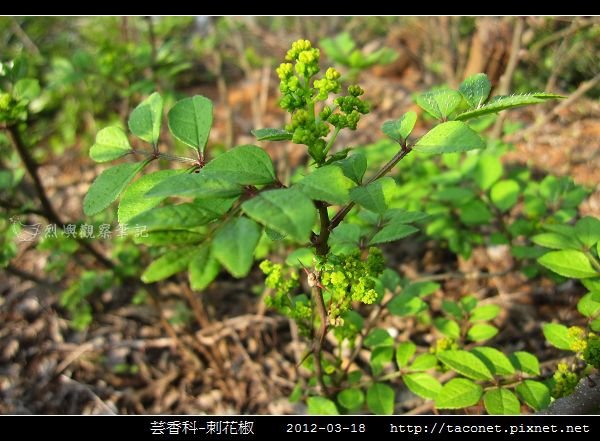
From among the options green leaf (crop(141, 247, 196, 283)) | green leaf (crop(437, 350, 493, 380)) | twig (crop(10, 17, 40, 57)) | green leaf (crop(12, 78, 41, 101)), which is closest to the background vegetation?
green leaf (crop(12, 78, 41, 101))

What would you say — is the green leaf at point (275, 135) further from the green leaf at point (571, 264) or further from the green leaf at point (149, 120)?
the green leaf at point (571, 264)

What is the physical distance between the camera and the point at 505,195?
7.11ft

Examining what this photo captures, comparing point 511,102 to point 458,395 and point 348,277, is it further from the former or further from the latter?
point 458,395

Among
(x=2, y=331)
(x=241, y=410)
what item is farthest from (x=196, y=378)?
(x=2, y=331)

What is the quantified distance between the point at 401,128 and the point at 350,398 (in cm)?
104

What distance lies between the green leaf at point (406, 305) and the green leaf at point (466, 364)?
182 mm

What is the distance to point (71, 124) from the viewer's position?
168 inches

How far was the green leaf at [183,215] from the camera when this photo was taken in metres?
0.86

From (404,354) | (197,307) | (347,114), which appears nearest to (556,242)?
(404,354)

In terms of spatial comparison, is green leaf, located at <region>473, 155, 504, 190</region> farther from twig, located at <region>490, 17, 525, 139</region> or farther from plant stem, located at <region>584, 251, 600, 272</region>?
twig, located at <region>490, 17, 525, 139</region>

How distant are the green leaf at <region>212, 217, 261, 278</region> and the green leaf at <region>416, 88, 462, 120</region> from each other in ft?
1.89

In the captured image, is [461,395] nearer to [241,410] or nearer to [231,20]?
[241,410]

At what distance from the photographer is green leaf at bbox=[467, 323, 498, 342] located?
5.92 ft

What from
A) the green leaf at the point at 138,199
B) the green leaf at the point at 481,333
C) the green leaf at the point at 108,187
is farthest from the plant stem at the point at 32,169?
the green leaf at the point at 481,333
